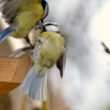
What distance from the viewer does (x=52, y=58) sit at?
905mm

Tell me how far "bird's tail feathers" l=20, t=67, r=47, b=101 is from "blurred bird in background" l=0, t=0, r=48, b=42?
14cm

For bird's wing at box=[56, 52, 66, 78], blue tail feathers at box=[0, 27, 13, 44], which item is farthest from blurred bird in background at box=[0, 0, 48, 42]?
bird's wing at box=[56, 52, 66, 78]

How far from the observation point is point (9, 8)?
94 centimetres

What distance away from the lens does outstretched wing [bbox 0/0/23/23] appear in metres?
0.93

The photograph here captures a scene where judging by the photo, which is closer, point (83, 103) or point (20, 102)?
point (83, 103)

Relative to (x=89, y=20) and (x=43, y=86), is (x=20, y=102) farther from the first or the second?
(x=89, y=20)

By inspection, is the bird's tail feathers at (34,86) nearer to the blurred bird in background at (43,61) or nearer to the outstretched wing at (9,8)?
the blurred bird in background at (43,61)

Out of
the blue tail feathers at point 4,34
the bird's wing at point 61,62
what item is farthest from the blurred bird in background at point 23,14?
the bird's wing at point 61,62

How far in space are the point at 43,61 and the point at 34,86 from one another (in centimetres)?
7

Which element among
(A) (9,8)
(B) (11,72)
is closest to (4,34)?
(A) (9,8)

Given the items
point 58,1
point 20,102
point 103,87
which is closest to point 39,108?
point 20,102

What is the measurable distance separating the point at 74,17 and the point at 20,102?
11.9 inches

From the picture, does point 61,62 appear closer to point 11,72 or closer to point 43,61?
point 43,61

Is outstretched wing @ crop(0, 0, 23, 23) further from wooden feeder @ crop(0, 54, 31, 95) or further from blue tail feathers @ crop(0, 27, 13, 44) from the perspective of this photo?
wooden feeder @ crop(0, 54, 31, 95)
